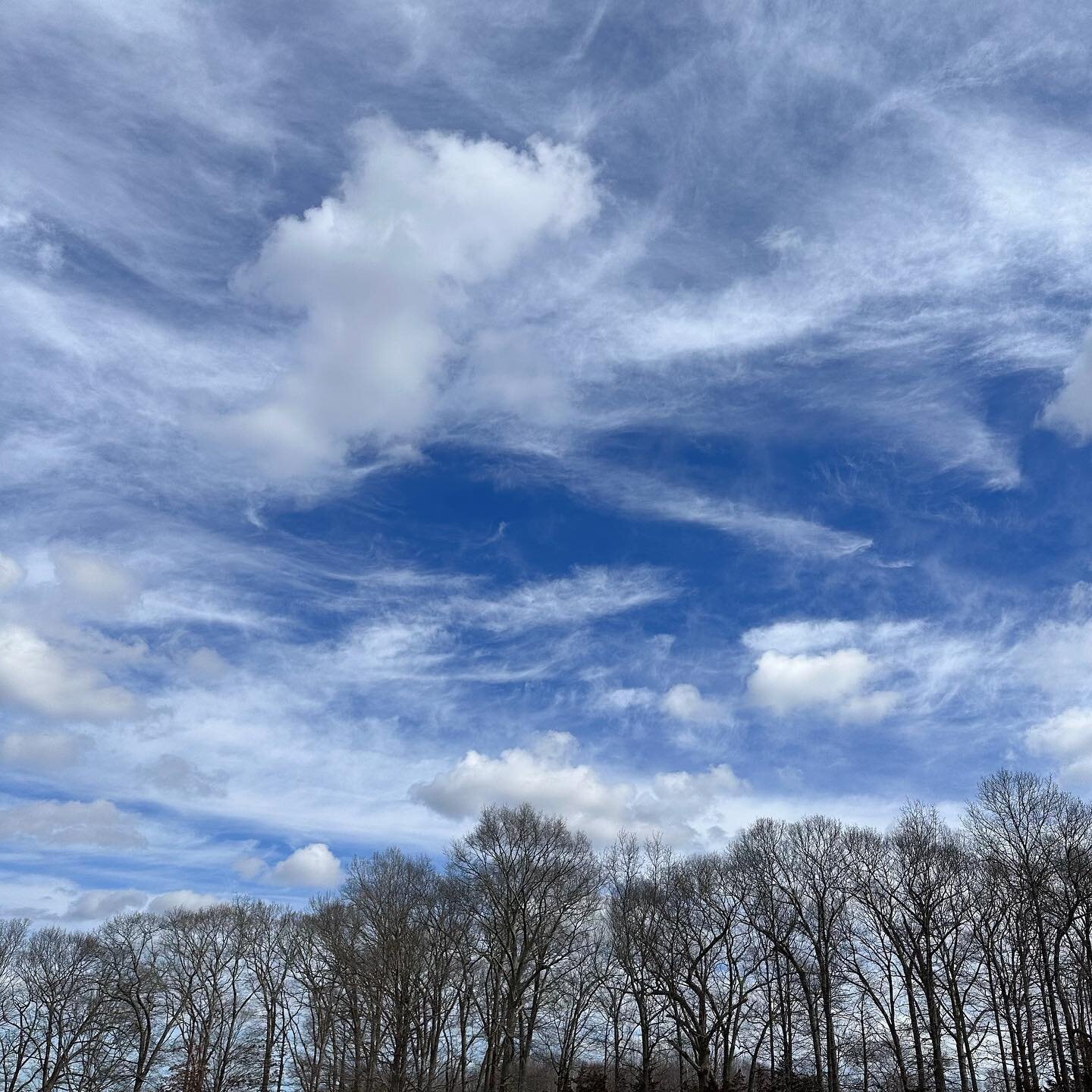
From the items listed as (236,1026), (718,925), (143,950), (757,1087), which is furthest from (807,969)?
(143,950)

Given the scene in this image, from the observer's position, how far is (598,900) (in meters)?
61.4

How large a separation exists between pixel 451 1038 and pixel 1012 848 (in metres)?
40.9

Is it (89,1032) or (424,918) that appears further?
(89,1032)

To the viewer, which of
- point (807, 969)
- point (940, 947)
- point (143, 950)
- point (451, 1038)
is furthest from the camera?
point (143, 950)

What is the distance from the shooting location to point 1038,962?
48062 mm

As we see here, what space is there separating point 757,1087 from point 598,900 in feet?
49.2

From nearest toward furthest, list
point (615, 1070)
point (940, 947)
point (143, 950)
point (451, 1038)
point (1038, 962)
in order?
point (1038, 962) < point (940, 947) < point (615, 1070) < point (451, 1038) < point (143, 950)

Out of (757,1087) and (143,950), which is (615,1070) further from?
(143,950)

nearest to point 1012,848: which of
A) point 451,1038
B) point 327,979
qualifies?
point 451,1038

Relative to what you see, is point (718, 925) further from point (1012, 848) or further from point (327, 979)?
point (327, 979)

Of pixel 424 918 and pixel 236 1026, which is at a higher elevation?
pixel 424 918

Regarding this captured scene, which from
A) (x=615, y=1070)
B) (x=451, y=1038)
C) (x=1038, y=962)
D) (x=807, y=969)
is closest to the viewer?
(x=1038, y=962)

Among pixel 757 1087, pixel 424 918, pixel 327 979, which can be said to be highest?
pixel 424 918

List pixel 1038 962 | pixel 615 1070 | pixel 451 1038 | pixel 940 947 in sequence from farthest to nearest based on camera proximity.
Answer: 1. pixel 451 1038
2. pixel 615 1070
3. pixel 940 947
4. pixel 1038 962
